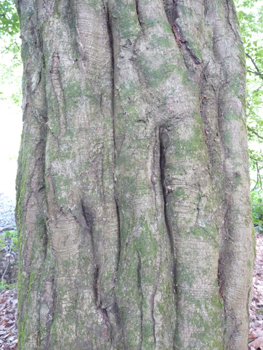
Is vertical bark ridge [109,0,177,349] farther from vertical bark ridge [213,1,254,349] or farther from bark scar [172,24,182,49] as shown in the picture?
vertical bark ridge [213,1,254,349]

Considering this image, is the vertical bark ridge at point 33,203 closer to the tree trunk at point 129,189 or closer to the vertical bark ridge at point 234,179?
the tree trunk at point 129,189

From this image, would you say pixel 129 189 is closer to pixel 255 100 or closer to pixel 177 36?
pixel 177 36

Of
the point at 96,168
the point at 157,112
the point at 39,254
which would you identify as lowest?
the point at 39,254

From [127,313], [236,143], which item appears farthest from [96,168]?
[236,143]

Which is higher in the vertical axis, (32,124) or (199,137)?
(32,124)

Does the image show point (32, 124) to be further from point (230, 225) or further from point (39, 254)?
point (230, 225)

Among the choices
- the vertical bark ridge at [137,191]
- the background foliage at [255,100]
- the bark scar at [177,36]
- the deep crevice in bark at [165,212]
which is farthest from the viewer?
the background foliage at [255,100]

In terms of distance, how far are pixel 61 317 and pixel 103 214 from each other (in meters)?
0.61

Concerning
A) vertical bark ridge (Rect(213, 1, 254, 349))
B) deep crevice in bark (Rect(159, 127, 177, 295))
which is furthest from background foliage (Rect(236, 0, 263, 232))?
deep crevice in bark (Rect(159, 127, 177, 295))

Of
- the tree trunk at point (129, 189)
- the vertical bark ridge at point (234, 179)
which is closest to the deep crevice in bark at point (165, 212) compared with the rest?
the tree trunk at point (129, 189)

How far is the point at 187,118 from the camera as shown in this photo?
68.2 inches

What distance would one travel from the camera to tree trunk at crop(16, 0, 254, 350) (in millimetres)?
1601

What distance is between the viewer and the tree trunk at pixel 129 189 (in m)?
Answer: 1.60

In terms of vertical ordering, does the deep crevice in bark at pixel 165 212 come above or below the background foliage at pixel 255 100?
below
